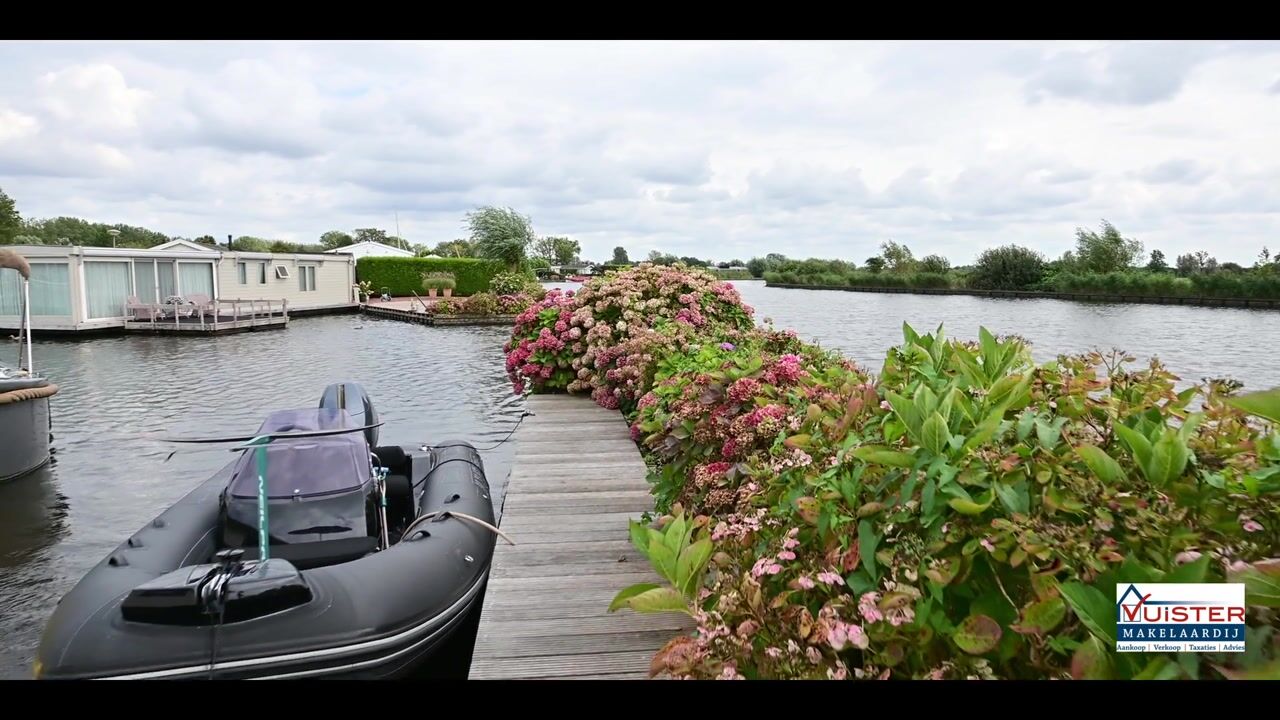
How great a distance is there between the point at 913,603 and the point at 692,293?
7.49 metres

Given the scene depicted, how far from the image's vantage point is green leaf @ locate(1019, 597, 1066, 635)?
120cm

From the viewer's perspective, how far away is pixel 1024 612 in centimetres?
124

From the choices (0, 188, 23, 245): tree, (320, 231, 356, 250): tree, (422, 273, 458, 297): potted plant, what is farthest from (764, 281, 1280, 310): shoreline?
(320, 231, 356, 250): tree

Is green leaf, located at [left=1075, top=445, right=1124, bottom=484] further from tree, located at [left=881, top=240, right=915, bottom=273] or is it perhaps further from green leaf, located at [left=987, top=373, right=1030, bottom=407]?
tree, located at [left=881, top=240, right=915, bottom=273]

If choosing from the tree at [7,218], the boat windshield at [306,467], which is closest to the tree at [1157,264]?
the boat windshield at [306,467]

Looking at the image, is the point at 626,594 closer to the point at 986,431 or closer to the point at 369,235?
the point at 986,431

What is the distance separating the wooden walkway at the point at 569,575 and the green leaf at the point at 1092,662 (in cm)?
150

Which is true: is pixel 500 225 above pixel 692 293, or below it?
above

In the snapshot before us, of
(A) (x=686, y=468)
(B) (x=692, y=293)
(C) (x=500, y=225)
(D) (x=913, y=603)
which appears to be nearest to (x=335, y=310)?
(C) (x=500, y=225)

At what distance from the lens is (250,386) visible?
48.5 ft

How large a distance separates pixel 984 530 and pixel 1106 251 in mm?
25168

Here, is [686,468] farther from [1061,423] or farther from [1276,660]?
[1276,660]
